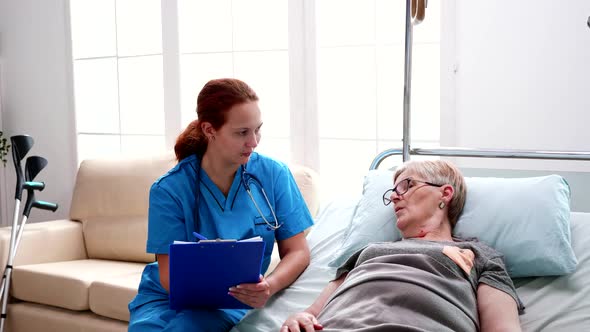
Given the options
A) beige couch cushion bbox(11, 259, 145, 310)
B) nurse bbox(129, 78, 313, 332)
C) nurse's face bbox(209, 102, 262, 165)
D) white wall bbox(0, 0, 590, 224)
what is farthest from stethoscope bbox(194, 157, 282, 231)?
beige couch cushion bbox(11, 259, 145, 310)

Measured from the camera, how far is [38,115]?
4.89 m

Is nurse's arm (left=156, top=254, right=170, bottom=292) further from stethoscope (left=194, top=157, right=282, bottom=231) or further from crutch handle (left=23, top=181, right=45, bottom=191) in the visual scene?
crutch handle (left=23, top=181, right=45, bottom=191)

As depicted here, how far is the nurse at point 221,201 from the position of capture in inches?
87.7

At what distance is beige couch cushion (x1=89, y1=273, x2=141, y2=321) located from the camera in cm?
325

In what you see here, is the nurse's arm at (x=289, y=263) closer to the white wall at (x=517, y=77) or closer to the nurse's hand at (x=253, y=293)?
the nurse's hand at (x=253, y=293)

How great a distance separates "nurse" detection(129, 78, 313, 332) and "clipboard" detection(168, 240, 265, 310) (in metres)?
0.10

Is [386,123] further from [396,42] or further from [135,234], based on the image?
[135,234]


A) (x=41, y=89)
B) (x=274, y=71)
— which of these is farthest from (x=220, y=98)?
(x=41, y=89)

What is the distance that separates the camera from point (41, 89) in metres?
4.84

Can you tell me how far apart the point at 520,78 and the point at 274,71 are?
1286 millimetres

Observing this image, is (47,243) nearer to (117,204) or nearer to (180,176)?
(117,204)

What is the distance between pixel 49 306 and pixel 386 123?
1.76 meters

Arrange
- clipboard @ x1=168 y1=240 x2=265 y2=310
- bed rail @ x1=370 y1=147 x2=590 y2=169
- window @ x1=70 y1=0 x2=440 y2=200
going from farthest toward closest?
window @ x1=70 y1=0 x2=440 y2=200
bed rail @ x1=370 y1=147 x2=590 y2=169
clipboard @ x1=168 y1=240 x2=265 y2=310

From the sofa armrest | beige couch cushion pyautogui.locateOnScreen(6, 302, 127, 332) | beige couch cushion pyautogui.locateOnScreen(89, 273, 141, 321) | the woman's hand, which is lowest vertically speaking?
beige couch cushion pyautogui.locateOnScreen(6, 302, 127, 332)
